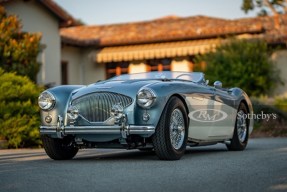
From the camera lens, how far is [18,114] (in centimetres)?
1186

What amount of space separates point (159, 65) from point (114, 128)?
19.8m

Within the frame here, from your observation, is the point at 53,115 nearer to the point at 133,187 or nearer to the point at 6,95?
the point at 133,187

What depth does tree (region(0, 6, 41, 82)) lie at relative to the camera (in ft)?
60.5

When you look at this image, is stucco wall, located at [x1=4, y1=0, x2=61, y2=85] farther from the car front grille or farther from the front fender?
the car front grille

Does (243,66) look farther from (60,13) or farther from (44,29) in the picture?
(44,29)

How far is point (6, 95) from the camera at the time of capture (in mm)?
11984

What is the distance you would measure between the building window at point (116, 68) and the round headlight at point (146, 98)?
66.5ft

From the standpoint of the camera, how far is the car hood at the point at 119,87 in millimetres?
7770

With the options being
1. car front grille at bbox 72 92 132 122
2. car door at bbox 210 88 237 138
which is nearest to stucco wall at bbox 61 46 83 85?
car door at bbox 210 88 237 138

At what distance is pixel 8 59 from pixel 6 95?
6.83m

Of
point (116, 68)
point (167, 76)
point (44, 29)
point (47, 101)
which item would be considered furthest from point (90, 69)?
point (47, 101)

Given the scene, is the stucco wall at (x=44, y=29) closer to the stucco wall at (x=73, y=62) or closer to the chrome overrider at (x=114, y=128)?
the stucco wall at (x=73, y=62)

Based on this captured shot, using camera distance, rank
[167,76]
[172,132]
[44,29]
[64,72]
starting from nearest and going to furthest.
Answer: [172,132] < [167,76] < [44,29] < [64,72]

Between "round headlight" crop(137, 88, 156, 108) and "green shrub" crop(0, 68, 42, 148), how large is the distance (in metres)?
4.71
